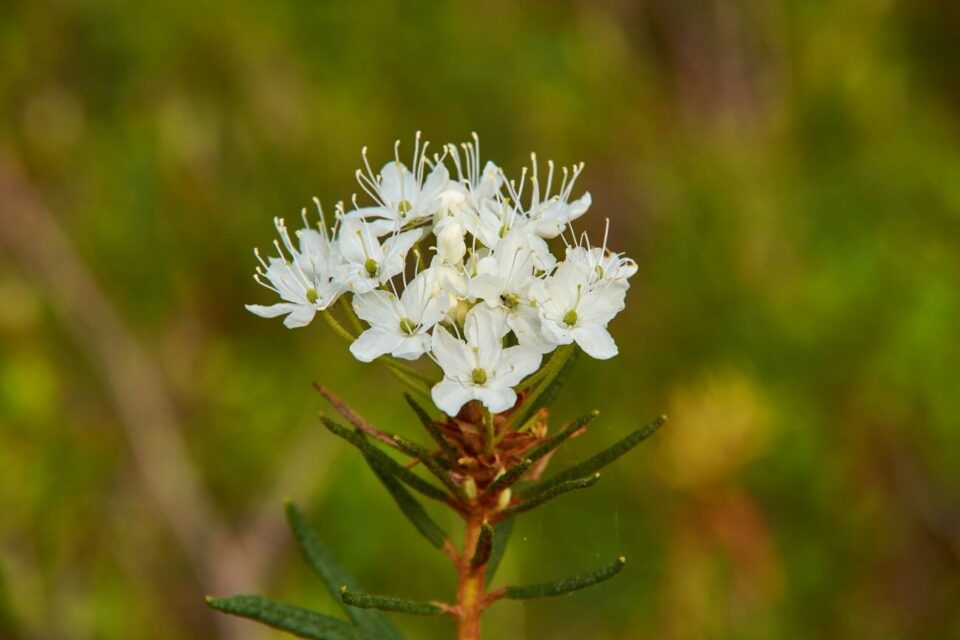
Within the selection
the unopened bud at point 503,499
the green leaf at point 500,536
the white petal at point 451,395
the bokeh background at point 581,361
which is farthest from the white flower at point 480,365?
the bokeh background at point 581,361

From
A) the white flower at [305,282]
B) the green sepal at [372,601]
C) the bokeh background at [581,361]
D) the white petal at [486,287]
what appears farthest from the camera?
the bokeh background at [581,361]

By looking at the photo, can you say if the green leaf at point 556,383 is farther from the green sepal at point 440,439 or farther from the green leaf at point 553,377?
the green sepal at point 440,439

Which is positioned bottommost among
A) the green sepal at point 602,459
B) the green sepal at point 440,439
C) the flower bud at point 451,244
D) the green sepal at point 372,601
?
the green sepal at point 372,601

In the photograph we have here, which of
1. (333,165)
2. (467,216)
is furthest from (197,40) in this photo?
(467,216)

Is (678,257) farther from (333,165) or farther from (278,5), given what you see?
(278,5)

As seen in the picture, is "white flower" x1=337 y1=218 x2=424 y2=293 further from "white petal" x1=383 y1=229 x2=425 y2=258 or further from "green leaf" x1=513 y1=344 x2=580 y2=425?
"green leaf" x1=513 y1=344 x2=580 y2=425

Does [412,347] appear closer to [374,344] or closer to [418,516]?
[374,344]
